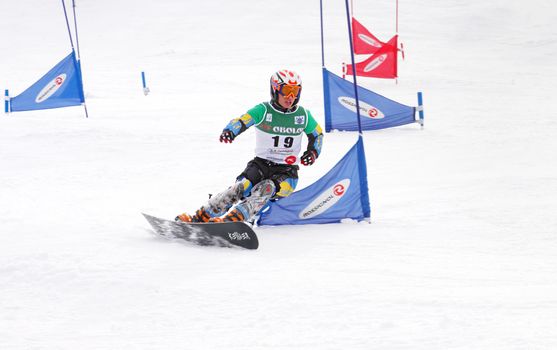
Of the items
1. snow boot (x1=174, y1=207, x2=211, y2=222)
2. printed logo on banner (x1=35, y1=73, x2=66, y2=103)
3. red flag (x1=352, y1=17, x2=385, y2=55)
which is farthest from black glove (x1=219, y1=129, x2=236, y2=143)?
red flag (x1=352, y1=17, x2=385, y2=55)

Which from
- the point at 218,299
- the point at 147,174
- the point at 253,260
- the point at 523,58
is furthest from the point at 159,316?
the point at 523,58

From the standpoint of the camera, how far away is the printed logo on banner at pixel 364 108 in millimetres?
12070

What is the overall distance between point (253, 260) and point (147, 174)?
4057mm

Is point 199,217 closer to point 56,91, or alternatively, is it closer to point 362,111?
point 362,111

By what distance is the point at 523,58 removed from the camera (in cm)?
2120

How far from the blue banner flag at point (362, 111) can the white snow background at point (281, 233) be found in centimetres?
18

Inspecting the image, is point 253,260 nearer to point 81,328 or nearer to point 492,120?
point 81,328

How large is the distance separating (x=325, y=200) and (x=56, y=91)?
26.0ft

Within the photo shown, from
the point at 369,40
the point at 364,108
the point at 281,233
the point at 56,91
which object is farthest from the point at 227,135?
the point at 369,40

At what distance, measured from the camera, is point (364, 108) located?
479 inches

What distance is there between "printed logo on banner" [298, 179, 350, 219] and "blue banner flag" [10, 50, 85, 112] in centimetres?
759

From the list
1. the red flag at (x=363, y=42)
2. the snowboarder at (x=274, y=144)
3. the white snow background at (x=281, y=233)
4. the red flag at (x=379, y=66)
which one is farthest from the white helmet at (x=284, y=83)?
the red flag at (x=363, y=42)

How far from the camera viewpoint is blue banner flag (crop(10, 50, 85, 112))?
43.2 feet

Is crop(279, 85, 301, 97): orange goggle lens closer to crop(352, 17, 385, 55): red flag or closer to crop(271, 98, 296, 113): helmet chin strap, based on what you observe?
crop(271, 98, 296, 113): helmet chin strap
